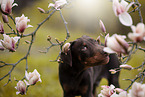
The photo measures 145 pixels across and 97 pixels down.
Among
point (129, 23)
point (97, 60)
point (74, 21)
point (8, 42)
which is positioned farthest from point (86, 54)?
point (74, 21)

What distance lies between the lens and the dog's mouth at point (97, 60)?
2.54ft

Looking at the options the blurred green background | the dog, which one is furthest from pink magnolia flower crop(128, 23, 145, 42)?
the blurred green background

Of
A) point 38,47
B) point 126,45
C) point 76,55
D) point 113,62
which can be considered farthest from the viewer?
point 38,47

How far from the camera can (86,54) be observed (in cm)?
87

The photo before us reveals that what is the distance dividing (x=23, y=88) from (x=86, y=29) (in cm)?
325

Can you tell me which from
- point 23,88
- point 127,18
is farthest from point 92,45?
point 127,18

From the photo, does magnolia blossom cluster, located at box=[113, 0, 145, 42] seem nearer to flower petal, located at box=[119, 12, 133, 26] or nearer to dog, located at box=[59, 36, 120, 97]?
flower petal, located at box=[119, 12, 133, 26]

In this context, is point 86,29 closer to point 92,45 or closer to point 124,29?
point 124,29

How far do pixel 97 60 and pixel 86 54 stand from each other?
0.26ft

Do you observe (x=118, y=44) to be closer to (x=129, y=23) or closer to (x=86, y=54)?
(x=129, y=23)

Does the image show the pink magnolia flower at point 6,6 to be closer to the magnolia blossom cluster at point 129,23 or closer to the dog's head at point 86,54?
the magnolia blossom cluster at point 129,23

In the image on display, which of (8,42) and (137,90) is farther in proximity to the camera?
(8,42)

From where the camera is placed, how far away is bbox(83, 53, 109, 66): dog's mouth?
773mm

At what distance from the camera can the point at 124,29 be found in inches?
137
